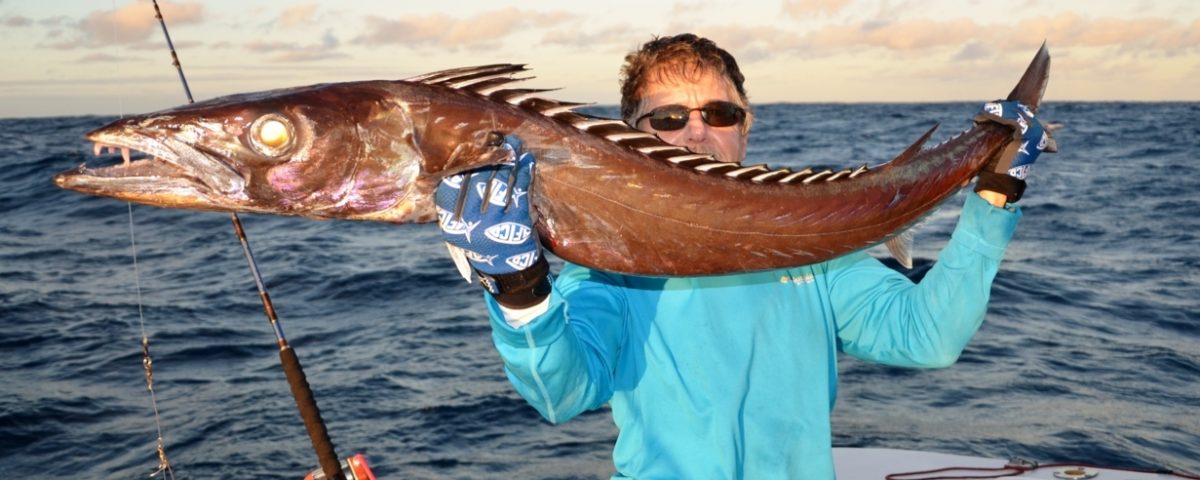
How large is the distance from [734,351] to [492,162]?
1.14 metres

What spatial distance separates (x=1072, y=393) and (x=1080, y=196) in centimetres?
1632

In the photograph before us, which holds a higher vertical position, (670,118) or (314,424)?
(670,118)

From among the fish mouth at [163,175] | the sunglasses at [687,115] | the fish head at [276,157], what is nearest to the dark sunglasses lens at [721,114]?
the sunglasses at [687,115]

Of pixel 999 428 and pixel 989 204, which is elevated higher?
pixel 989 204

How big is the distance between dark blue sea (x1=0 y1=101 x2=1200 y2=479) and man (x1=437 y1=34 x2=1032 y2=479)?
574 millimetres

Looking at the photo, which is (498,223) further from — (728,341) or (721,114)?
(721,114)

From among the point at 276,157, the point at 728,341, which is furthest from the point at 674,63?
the point at 276,157

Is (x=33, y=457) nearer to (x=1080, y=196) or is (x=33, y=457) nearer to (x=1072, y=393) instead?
(x=1072, y=393)

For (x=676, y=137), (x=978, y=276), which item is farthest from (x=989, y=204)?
(x=676, y=137)

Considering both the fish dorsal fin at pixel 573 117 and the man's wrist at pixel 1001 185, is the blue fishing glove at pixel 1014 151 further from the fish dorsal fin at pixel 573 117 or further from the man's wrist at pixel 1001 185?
the fish dorsal fin at pixel 573 117

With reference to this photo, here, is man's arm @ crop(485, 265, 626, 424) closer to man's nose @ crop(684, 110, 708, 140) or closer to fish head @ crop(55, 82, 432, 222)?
fish head @ crop(55, 82, 432, 222)

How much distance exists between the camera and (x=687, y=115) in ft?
11.5

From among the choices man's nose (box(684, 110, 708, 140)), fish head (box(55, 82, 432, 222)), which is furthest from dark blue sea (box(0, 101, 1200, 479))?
fish head (box(55, 82, 432, 222))

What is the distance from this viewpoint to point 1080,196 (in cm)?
2406
